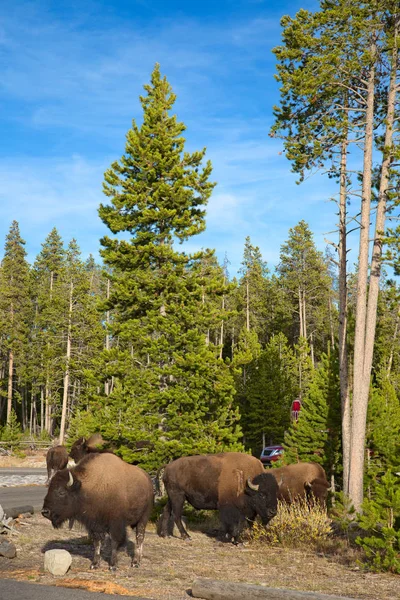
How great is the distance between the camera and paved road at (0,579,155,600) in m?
7.93

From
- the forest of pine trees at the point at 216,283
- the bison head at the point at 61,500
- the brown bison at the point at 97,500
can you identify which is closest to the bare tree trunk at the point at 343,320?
the forest of pine trees at the point at 216,283

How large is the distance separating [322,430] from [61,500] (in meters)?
16.7

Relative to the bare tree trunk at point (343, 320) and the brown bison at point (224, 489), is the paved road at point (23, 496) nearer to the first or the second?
the brown bison at point (224, 489)

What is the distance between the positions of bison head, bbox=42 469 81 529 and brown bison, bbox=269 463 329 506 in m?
7.69

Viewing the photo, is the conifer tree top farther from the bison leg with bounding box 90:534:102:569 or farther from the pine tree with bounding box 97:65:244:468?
the bison leg with bounding box 90:534:102:569

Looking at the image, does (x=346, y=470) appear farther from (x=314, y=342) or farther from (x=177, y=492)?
(x=314, y=342)

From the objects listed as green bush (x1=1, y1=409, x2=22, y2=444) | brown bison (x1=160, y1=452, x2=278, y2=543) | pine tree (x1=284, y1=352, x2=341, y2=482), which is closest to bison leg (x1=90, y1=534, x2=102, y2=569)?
brown bison (x1=160, y1=452, x2=278, y2=543)

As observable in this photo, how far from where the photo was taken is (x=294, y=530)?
1357 cm

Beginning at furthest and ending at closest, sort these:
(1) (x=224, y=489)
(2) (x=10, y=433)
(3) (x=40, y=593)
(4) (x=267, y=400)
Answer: (4) (x=267, y=400) → (2) (x=10, y=433) → (1) (x=224, y=489) → (3) (x=40, y=593)

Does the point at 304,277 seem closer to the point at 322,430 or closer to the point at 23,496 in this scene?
the point at 322,430

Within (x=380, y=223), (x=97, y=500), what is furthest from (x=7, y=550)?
(x=380, y=223)

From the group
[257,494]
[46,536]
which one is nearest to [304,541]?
[257,494]

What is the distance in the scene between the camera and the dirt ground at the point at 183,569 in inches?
357

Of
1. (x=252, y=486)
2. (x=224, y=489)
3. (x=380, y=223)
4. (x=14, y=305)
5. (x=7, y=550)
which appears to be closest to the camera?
(x=7, y=550)
